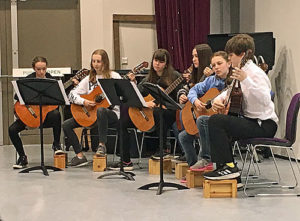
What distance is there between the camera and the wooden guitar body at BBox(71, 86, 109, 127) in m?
5.93

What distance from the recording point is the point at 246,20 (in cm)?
746

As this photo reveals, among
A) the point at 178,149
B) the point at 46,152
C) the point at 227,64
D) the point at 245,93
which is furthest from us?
the point at 46,152

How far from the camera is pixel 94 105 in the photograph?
5.92 metres

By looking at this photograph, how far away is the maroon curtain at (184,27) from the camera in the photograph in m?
7.67

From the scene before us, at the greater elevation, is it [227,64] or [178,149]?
[227,64]

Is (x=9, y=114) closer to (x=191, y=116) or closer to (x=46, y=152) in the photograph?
(x=46, y=152)

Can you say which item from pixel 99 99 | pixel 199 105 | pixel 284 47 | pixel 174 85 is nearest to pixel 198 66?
pixel 174 85

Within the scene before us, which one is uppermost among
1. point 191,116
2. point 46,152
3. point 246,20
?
point 246,20

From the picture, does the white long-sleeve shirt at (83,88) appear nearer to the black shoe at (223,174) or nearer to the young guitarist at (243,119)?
the young guitarist at (243,119)

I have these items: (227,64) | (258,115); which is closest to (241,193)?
(258,115)

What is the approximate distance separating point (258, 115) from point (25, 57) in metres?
4.89

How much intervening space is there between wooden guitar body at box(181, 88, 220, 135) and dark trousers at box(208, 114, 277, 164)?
509 mm

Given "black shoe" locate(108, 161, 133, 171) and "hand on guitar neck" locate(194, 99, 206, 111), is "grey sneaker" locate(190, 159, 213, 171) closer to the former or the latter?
"hand on guitar neck" locate(194, 99, 206, 111)

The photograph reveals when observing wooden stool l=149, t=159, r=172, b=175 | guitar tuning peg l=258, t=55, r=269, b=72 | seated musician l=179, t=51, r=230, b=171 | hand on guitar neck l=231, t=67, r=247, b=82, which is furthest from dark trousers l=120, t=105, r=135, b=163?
hand on guitar neck l=231, t=67, r=247, b=82
